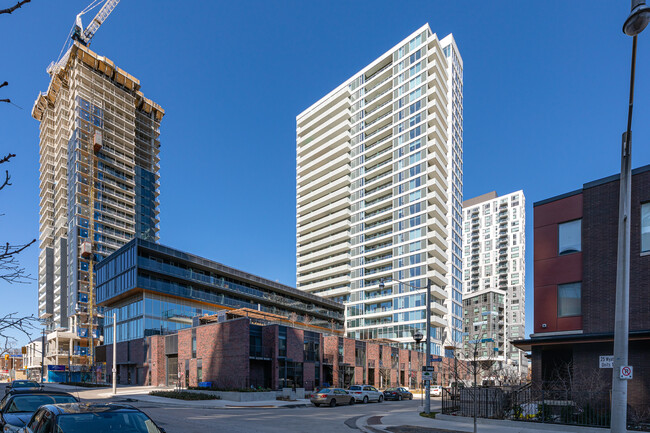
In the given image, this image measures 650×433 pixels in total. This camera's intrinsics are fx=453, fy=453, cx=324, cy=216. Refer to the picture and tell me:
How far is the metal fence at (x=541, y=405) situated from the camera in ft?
56.5

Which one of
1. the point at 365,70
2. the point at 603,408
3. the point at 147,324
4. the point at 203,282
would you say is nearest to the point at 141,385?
the point at 147,324

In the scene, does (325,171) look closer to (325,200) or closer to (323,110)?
(325,200)

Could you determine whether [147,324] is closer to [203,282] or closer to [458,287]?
[203,282]

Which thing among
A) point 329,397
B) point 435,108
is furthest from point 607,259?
point 435,108

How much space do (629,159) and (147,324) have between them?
194 ft

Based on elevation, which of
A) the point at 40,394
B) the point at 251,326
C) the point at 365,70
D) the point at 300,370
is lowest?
the point at 300,370

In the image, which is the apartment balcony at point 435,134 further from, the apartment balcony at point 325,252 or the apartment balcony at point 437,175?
the apartment balcony at point 325,252

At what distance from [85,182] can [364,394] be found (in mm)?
104459

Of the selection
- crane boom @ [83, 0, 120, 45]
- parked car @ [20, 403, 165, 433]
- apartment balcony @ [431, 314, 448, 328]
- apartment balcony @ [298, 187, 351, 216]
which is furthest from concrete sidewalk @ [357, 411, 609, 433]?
crane boom @ [83, 0, 120, 45]

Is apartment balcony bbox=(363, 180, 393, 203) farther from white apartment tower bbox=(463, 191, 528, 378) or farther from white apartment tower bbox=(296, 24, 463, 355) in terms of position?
white apartment tower bbox=(463, 191, 528, 378)

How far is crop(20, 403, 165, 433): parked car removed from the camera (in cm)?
652

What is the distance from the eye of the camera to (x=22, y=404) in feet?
37.6

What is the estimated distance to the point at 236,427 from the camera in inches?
707

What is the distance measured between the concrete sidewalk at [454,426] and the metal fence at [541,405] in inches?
16.1
